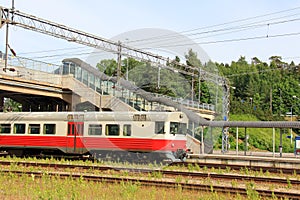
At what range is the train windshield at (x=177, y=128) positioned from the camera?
65.9ft

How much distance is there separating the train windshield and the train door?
5.00 metres

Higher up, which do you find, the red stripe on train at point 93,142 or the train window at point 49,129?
the train window at point 49,129

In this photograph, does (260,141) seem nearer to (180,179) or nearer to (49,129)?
(49,129)

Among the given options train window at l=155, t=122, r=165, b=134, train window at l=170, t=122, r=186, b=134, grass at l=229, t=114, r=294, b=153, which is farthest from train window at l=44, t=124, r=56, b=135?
grass at l=229, t=114, r=294, b=153

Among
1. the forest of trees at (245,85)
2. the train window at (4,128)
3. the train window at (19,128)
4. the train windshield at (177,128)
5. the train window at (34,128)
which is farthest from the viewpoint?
the forest of trees at (245,85)

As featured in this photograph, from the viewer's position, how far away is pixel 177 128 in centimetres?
2048

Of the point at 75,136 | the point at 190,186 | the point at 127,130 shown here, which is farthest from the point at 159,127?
the point at 190,186

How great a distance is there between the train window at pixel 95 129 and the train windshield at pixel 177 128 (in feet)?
12.4

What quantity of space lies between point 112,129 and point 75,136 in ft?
8.13

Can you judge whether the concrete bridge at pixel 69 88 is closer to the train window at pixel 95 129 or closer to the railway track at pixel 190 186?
the train window at pixel 95 129

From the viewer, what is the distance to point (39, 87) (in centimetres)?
3544

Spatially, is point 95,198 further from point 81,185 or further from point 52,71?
point 52,71

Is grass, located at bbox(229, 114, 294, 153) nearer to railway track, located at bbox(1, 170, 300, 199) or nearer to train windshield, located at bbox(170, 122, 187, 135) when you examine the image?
train windshield, located at bbox(170, 122, 187, 135)

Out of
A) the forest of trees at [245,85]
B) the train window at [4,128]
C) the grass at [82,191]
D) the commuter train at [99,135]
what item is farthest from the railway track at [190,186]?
the forest of trees at [245,85]
